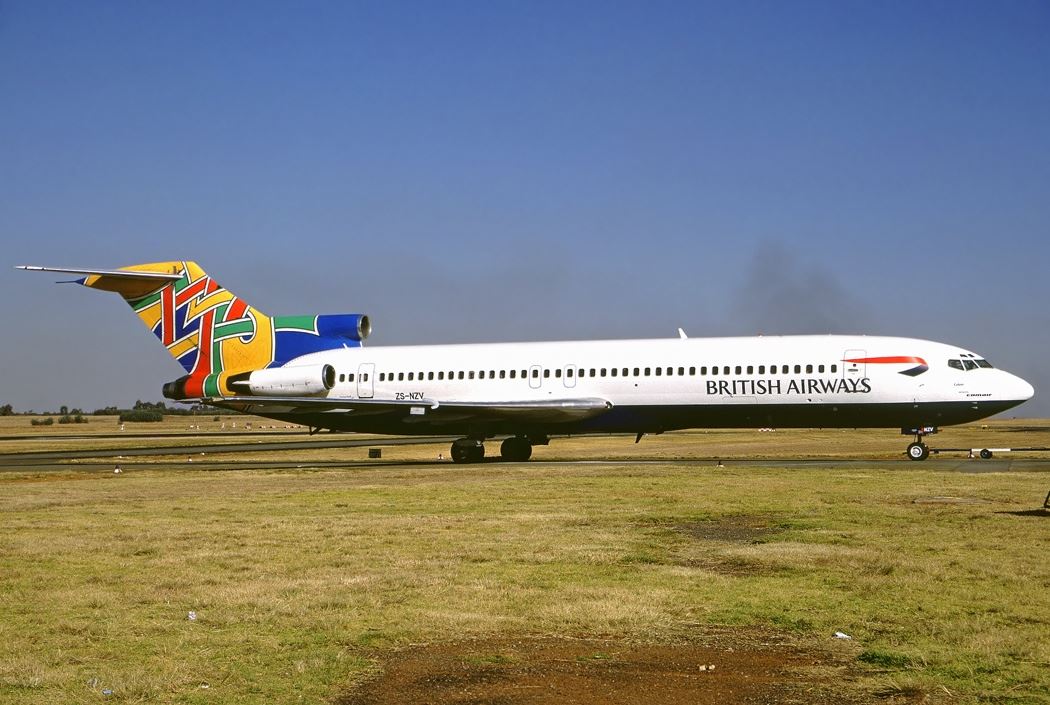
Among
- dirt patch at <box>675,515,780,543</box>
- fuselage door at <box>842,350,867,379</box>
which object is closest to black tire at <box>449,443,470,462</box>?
fuselage door at <box>842,350,867,379</box>

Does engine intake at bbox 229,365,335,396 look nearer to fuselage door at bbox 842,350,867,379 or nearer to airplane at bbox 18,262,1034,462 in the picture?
airplane at bbox 18,262,1034,462

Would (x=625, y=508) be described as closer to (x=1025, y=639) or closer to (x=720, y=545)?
(x=720, y=545)

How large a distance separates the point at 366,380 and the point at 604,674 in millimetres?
33799

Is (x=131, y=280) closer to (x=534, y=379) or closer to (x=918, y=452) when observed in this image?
(x=534, y=379)

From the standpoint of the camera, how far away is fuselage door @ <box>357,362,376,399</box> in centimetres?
4122

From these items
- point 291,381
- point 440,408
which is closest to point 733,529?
point 440,408

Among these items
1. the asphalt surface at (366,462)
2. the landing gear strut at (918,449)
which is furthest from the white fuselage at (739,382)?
the asphalt surface at (366,462)

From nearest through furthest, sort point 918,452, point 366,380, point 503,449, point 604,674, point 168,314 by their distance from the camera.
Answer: point 604,674
point 918,452
point 503,449
point 366,380
point 168,314

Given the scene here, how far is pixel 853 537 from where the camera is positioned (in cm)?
1563

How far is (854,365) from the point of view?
113ft

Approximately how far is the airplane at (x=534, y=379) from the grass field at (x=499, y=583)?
11.2 m

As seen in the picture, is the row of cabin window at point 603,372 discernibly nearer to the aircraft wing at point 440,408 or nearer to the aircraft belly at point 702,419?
the aircraft wing at point 440,408

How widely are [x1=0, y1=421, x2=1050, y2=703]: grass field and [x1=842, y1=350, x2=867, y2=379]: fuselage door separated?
1110 cm

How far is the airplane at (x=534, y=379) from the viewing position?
3425 cm
